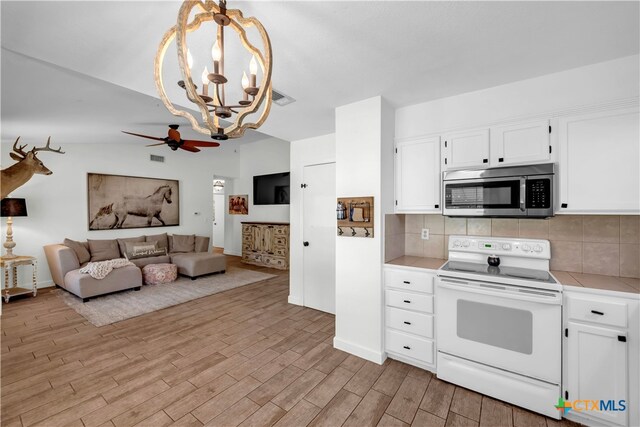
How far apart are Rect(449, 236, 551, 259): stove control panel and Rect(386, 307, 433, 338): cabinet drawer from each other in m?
0.74

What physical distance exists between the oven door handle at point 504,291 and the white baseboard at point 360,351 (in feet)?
3.00

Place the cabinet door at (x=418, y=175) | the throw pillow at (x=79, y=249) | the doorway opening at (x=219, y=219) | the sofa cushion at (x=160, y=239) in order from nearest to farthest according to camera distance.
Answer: the cabinet door at (x=418, y=175)
the throw pillow at (x=79, y=249)
the sofa cushion at (x=160, y=239)
the doorway opening at (x=219, y=219)

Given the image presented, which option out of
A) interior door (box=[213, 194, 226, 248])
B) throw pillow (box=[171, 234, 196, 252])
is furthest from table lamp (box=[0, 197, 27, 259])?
interior door (box=[213, 194, 226, 248])

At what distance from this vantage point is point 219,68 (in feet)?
3.85

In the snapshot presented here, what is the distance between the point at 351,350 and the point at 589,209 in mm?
2305

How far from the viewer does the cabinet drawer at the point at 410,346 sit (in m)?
2.38

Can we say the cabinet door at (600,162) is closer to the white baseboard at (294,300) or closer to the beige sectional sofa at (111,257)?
the white baseboard at (294,300)

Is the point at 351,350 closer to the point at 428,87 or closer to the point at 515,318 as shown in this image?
the point at 515,318

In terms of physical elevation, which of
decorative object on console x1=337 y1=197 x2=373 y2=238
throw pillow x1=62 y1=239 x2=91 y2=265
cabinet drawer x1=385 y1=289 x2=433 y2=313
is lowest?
cabinet drawer x1=385 y1=289 x2=433 y2=313

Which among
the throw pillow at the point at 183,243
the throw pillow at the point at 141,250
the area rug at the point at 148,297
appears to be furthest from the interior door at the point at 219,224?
the area rug at the point at 148,297

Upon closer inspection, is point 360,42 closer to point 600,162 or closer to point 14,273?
point 600,162

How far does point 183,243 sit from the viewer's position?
6230 millimetres

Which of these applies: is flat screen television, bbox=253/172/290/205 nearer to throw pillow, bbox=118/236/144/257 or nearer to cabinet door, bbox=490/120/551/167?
throw pillow, bbox=118/236/144/257

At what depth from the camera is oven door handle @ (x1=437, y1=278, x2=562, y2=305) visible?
1857 millimetres
